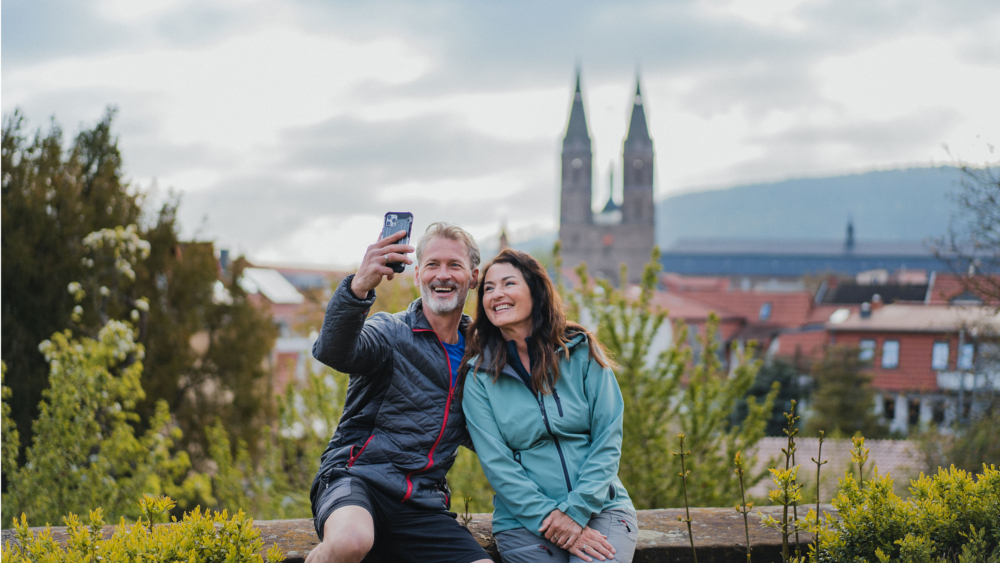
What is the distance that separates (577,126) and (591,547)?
86.1 m

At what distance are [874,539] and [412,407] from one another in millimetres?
1621

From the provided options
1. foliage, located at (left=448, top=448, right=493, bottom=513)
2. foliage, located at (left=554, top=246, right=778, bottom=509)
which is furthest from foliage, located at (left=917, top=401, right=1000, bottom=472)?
foliage, located at (left=448, top=448, right=493, bottom=513)

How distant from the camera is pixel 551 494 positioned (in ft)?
9.12

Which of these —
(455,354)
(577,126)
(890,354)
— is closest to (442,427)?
(455,354)

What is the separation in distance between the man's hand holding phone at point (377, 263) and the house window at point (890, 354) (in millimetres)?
28933

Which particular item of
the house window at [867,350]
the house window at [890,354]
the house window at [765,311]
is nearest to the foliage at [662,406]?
the house window at [867,350]

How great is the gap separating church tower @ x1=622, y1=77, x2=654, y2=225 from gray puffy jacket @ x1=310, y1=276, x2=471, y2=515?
85558mm

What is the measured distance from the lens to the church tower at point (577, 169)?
86625 mm

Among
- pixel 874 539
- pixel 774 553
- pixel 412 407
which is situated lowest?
pixel 774 553

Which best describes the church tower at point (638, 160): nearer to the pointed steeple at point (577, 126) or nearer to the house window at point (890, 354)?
the pointed steeple at point (577, 126)

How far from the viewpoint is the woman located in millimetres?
2721

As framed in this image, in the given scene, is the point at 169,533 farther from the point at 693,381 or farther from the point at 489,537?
the point at 693,381

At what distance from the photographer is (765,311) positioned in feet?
152

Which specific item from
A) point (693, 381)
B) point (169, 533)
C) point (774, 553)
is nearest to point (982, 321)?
point (693, 381)
